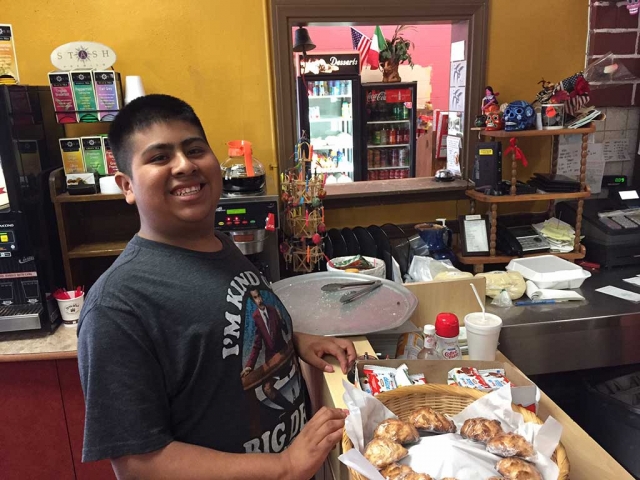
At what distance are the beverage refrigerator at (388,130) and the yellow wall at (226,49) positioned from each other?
2.77m

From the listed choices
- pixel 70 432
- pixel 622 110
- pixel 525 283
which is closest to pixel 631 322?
pixel 525 283

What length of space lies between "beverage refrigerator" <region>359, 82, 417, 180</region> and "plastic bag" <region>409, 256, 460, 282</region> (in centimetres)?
336

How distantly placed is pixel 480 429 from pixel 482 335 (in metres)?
0.52

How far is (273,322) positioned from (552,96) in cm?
182

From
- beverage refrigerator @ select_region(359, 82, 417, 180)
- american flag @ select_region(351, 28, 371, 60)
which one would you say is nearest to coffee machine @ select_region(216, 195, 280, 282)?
beverage refrigerator @ select_region(359, 82, 417, 180)

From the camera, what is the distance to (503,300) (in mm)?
1852

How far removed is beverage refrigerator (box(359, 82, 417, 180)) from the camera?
513cm

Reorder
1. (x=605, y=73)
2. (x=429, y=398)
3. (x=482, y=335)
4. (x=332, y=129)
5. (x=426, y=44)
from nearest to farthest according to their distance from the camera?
(x=429, y=398) → (x=482, y=335) → (x=605, y=73) → (x=332, y=129) → (x=426, y=44)

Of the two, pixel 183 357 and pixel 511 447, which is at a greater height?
pixel 183 357

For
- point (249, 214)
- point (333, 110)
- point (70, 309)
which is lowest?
point (70, 309)

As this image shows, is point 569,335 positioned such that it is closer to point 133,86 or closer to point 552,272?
point 552,272

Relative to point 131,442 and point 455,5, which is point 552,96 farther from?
point 131,442

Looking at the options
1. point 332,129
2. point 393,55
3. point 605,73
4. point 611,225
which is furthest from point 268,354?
point 332,129

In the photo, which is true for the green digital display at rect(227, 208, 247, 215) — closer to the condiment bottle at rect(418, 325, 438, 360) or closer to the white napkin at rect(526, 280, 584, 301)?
the condiment bottle at rect(418, 325, 438, 360)
